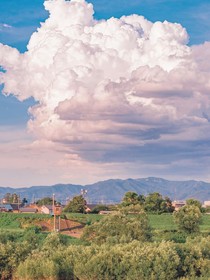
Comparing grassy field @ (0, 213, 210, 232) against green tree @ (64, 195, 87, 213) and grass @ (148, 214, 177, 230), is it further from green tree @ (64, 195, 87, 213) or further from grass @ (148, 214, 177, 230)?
green tree @ (64, 195, 87, 213)

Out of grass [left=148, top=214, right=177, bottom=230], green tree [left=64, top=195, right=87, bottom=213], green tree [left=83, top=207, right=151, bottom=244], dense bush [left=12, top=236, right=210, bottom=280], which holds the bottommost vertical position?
dense bush [left=12, top=236, right=210, bottom=280]

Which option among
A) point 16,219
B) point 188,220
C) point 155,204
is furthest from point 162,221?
point 16,219

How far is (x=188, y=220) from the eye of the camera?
119 meters

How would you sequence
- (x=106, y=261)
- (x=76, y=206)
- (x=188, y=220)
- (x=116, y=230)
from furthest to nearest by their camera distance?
(x=76, y=206) < (x=188, y=220) < (x=116, y=230) < (x=106, y=261)

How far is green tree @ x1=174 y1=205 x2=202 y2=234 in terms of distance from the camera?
119 metres

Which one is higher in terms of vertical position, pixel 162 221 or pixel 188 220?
pixel 162 221

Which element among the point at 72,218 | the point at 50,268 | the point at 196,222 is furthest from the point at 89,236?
the point at 72,218

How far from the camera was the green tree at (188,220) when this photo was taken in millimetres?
118812

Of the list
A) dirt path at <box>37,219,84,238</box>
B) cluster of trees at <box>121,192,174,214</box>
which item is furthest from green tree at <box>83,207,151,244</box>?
cluster of trees at <box>121,192,174,214</box>

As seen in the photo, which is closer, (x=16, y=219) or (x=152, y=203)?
(x=16, y=219)

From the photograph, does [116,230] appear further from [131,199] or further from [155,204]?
[131,199]

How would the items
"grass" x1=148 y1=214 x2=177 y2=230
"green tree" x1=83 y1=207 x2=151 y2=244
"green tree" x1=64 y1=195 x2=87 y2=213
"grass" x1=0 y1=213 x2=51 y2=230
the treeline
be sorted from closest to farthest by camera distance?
the treeline, "green tree" x1=83 y1=207 x2=151 y2=244, "grass" x1=0 y1=213 x2=51 y2=230, "grass" x1=148 y1=214 x2=177 y2=230, "green tree" x1=64 y1=195 x2=87 y2=213

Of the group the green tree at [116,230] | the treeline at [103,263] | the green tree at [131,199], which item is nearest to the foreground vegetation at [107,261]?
the treeline at [103,263]

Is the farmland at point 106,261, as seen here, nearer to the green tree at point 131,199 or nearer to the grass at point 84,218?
the grass at point 84,218
